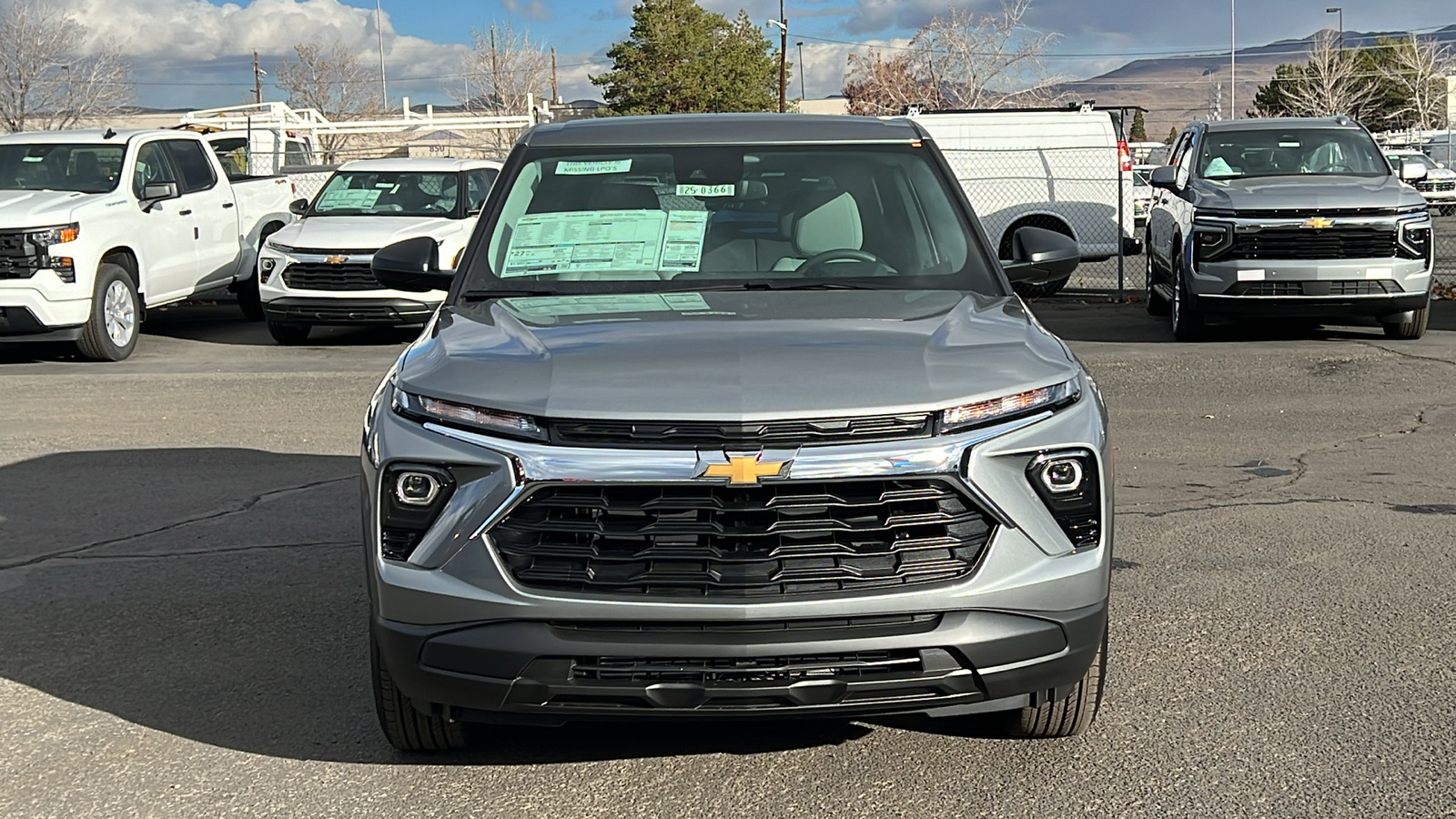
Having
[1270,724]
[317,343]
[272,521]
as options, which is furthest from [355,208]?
[1270,724]

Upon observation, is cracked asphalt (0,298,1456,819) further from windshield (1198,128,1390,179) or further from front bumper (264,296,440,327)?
windshield (1198,128,1390,179)

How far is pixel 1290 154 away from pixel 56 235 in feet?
35.8

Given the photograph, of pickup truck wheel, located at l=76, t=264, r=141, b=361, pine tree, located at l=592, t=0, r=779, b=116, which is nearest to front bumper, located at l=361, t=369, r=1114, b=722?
pickup truck wheel, located at l=76, t=264, r=141, b=361

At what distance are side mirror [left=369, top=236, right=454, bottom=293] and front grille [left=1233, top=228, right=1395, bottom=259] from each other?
9373mm

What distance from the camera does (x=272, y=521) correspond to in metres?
7.23

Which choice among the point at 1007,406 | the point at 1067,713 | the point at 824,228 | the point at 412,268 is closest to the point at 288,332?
the point at 412,268

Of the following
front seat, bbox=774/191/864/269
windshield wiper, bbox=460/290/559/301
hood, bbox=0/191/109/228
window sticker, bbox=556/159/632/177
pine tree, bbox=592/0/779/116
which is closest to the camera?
windshield wiper, bbox=460/290/559/301

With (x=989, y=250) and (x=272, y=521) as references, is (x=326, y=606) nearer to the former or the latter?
(x=272, y=521)

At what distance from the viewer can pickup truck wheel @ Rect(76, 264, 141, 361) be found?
13.6 meters

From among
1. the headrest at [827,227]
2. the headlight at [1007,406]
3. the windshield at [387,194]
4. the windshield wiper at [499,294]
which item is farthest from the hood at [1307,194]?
the headlight at [1007,406]

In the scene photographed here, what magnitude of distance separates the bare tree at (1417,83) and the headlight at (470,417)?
7812 cm

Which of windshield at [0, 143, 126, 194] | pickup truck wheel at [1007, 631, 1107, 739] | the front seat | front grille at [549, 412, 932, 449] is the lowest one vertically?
pickup truck wheel at [1007, 631, 1107, 739]

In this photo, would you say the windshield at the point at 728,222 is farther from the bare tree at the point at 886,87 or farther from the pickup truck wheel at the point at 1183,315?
the bare tree at the point at 886,87

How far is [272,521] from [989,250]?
386cm
